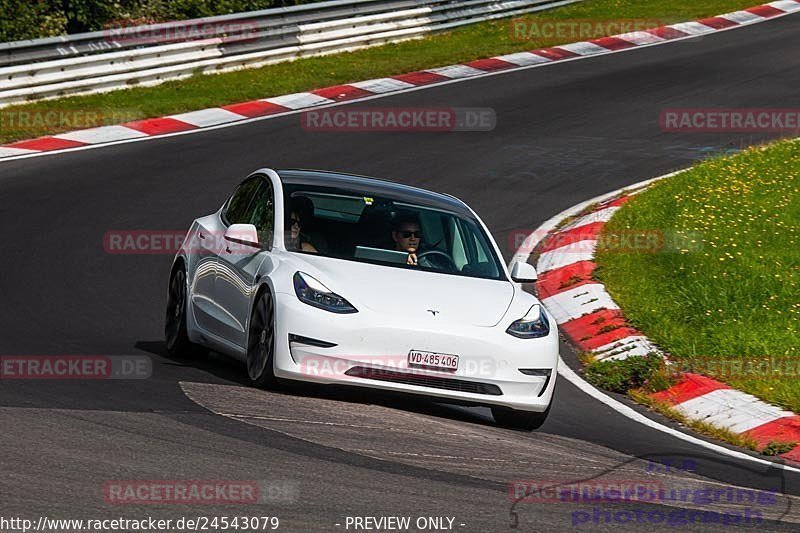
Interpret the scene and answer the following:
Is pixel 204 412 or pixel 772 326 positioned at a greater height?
pixel 204 412

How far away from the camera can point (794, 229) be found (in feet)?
47.9

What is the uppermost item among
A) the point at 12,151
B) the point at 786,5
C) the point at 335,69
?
the point at 12,151

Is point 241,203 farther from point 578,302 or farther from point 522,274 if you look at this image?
point 578,302

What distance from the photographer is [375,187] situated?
10508 mm

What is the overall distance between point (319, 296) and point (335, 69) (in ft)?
52.2

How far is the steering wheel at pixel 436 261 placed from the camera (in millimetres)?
9910

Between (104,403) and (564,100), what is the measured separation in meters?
15.5

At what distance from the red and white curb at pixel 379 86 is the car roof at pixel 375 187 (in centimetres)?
848

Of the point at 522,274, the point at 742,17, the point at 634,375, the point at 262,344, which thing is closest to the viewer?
the point at 262,344

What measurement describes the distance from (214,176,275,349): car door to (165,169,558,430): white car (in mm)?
13

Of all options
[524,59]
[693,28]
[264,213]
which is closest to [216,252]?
[264,213]

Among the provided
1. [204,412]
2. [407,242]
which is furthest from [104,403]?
[407,242]

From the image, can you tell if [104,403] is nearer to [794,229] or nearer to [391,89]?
[794,229]

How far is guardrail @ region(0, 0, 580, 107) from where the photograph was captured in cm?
2106
